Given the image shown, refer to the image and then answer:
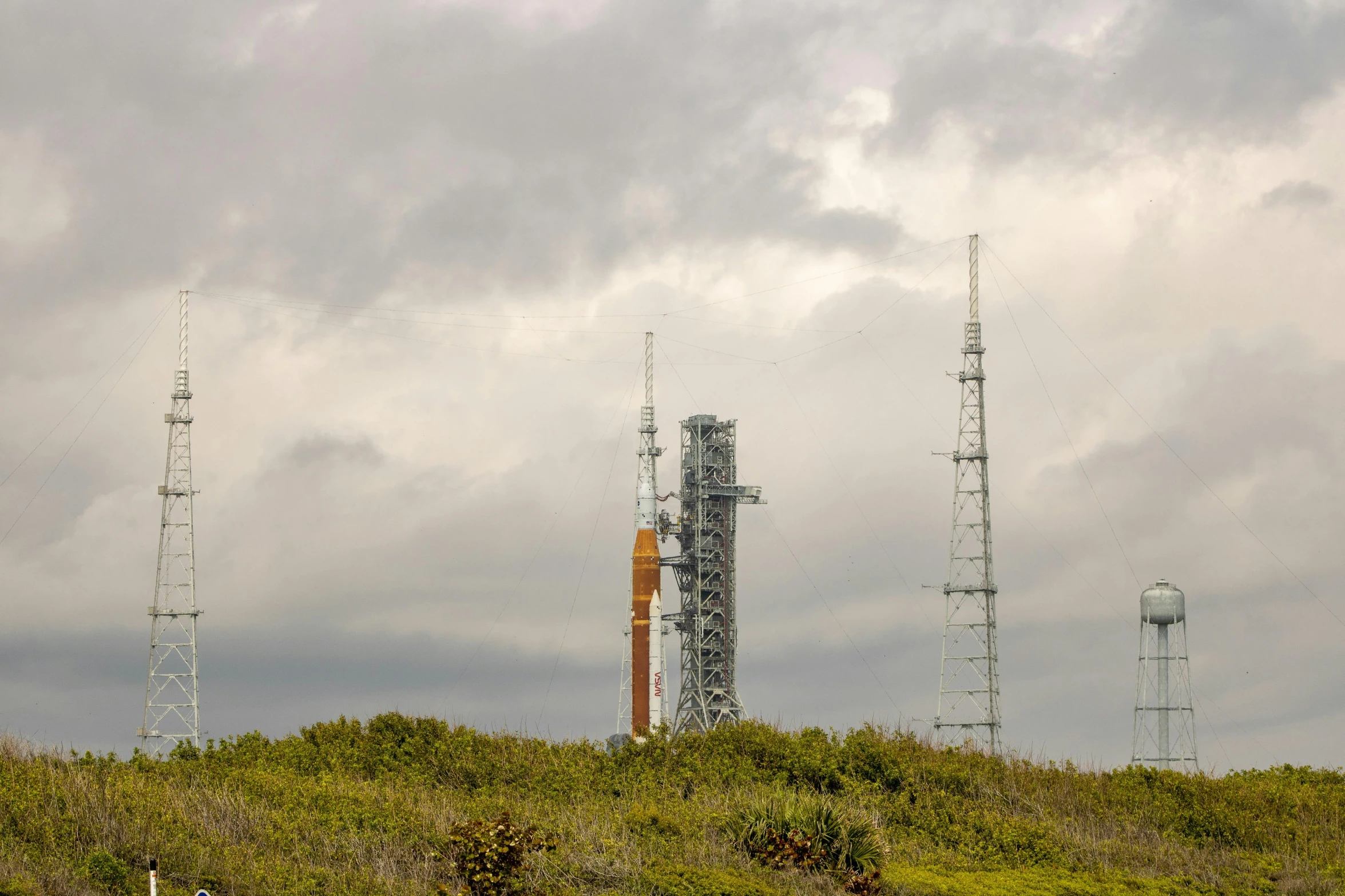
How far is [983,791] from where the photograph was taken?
3167 centimetres

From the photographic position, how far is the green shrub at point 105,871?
2155 cm

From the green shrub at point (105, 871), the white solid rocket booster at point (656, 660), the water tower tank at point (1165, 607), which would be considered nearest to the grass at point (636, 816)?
the green shrub at point (105, 871)

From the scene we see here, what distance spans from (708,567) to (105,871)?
6134 cm

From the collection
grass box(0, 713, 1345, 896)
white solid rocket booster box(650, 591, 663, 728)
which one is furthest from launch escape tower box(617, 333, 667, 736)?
grass box(0, 713, 1345, 896)

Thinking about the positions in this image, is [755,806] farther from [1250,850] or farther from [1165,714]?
[1165,714]

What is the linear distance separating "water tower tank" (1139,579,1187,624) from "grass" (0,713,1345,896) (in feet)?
88.4

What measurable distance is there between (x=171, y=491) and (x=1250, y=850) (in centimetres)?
A: 4421

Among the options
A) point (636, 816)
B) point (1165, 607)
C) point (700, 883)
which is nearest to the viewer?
point (700, 883)

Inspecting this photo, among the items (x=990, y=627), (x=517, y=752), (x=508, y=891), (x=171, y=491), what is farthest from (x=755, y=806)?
(x=171, y=491)

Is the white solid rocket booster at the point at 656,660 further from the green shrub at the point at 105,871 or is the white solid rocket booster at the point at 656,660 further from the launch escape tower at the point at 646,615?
the green shrub at the point at 105,871

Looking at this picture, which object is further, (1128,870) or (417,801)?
(417,801)

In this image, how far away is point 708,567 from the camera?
3231 inches

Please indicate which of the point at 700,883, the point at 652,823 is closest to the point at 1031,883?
the point at 700,883

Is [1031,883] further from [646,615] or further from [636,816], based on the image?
[646,615]
